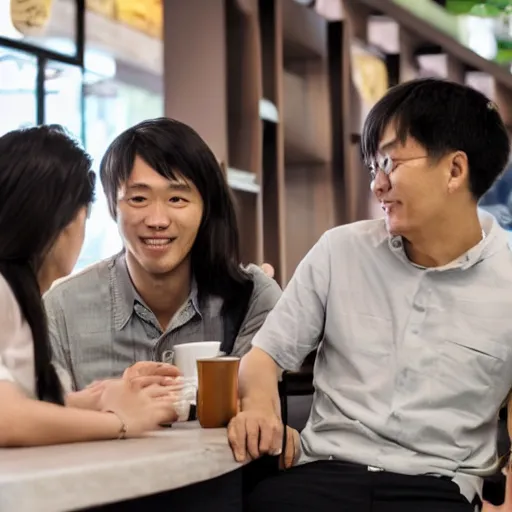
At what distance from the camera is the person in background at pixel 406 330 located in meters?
1.59

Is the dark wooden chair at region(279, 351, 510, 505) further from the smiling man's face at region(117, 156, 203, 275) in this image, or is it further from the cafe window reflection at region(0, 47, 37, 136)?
the cafe window reflection at region(0, 47, 37, 136)

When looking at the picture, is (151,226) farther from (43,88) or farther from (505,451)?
(43,88)

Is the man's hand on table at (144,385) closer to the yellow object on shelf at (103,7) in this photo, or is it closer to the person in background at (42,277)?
the person in background at (42,277)

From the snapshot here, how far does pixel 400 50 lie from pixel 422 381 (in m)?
4.98

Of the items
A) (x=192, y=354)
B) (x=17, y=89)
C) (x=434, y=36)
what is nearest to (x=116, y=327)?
(x=192, y=354)

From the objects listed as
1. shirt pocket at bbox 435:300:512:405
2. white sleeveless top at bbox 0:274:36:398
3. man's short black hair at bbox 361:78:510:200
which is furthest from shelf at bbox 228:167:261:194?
white sleeveless top at bbox 0:274:36:398

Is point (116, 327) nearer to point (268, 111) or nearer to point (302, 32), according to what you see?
point (268, 111)

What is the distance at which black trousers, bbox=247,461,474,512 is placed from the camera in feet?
5.06

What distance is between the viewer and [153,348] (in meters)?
1.90

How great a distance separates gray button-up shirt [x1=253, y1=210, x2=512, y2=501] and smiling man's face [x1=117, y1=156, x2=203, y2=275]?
250 mm

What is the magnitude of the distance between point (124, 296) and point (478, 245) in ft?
2.27

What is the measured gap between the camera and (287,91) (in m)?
5.31

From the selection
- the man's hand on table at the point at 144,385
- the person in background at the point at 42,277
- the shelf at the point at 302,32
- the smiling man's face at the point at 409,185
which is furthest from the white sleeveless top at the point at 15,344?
the shelf at the point at 302,32

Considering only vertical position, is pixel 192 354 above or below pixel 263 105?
below
